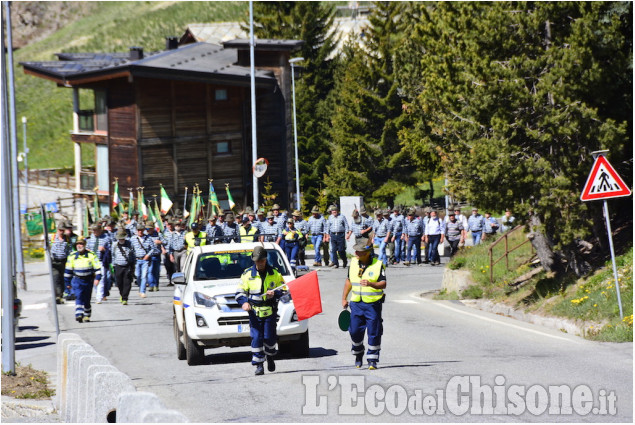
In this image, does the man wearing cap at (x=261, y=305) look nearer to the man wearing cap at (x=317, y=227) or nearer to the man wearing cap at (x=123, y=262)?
the man wearing cap at (x=123, y=262)

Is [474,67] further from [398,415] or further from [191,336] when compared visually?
[398,415]

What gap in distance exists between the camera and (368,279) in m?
13.4

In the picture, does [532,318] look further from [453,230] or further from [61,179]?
[61,179]

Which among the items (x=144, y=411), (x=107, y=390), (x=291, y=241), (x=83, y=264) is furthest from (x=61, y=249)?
(x=144, y=411)

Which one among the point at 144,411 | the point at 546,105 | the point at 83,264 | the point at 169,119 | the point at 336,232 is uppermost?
the point at 169,119

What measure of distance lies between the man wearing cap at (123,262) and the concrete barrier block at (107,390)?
15517mm

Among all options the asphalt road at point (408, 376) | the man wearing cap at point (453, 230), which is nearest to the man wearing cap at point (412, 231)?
the man wearing cap at point (453, 230)

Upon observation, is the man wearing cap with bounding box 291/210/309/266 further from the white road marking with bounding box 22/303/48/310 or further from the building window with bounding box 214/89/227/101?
the building window with bounding box 214/89/227/101

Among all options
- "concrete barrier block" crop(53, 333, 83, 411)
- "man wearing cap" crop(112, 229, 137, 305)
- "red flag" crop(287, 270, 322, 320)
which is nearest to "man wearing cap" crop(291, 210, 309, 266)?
"man wearing cap" crop(112, 229, 137, 305)

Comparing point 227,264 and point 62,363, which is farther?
point 227,264

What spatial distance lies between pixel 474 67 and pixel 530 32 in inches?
53.6

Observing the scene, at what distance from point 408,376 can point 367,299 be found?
3.95 feet

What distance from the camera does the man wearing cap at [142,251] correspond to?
1037 inches

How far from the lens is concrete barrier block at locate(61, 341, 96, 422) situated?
10812mm
